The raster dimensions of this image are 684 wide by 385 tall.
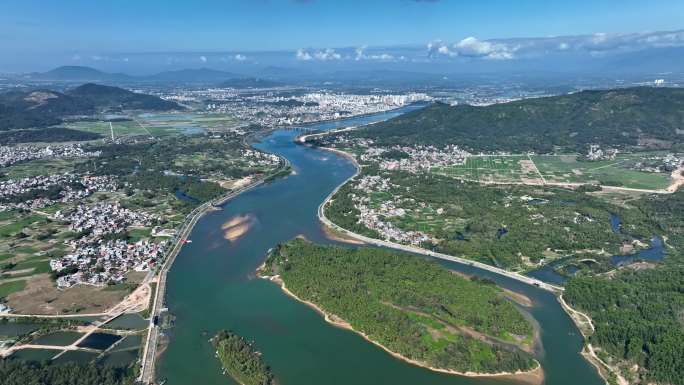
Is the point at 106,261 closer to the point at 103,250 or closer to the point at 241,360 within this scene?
the point at 103,250

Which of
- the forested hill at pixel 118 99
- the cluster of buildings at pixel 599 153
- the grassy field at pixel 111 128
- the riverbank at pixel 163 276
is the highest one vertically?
the forested hill at pixel 118 99

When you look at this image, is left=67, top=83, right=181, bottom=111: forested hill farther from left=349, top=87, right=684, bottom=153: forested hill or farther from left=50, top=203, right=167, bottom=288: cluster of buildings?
left=50, top=203, right=167, bottom=288: cluster of buildings

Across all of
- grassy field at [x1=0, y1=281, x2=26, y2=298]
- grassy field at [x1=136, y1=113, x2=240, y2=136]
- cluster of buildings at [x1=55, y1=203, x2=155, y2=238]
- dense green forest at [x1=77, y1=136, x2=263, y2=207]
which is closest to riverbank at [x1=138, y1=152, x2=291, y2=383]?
dense green forest at [x1=77, y1=136, x2=263, y2=207]

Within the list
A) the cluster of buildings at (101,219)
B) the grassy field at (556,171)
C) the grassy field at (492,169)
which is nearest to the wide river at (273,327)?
the cluster of buildings at (101,219)

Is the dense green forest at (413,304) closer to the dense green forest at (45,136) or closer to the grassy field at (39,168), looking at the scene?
the grassy field at (39,168)

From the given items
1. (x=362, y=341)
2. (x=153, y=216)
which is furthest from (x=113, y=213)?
(x=362, y=341)

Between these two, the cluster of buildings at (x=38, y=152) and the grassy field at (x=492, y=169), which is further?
the cluster of buildings at (x=38, y=152)
